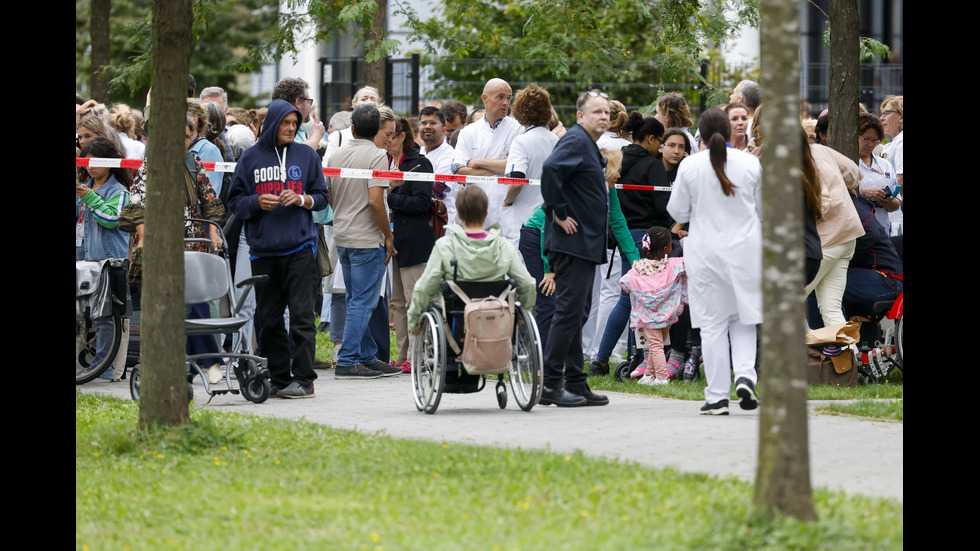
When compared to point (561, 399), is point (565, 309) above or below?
above

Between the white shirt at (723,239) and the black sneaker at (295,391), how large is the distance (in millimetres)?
3030

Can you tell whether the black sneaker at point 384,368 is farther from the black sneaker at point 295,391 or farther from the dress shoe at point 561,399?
the dress shoe at point 561,399

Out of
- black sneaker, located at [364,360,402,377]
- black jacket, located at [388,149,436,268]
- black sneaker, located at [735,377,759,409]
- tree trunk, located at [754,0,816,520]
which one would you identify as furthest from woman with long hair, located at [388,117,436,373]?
tree trunk, located at [754,0,816,520]

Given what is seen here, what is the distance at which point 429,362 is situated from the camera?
9.21 meters

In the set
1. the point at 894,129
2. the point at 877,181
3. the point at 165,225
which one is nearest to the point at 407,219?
the point at 877,181

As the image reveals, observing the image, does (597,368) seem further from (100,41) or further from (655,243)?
(100,41)

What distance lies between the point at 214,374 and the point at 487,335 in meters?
3.09

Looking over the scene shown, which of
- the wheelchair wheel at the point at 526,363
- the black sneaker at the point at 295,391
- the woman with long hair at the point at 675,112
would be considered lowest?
the black sneaker at the point at 295,391

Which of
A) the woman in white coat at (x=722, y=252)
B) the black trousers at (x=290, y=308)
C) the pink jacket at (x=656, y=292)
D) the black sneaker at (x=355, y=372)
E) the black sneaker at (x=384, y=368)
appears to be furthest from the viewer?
the black sneaker at (x=384, y=368)

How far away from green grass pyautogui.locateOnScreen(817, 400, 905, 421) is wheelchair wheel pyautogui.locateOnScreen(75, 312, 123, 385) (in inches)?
217

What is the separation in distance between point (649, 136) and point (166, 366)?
542 cm

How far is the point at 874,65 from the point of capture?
23516 millimetres

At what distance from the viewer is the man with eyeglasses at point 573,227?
370 inches

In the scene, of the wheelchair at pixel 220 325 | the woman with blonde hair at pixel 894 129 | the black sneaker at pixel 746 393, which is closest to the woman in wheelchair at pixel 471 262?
the wheelchair at pixel 220 325
